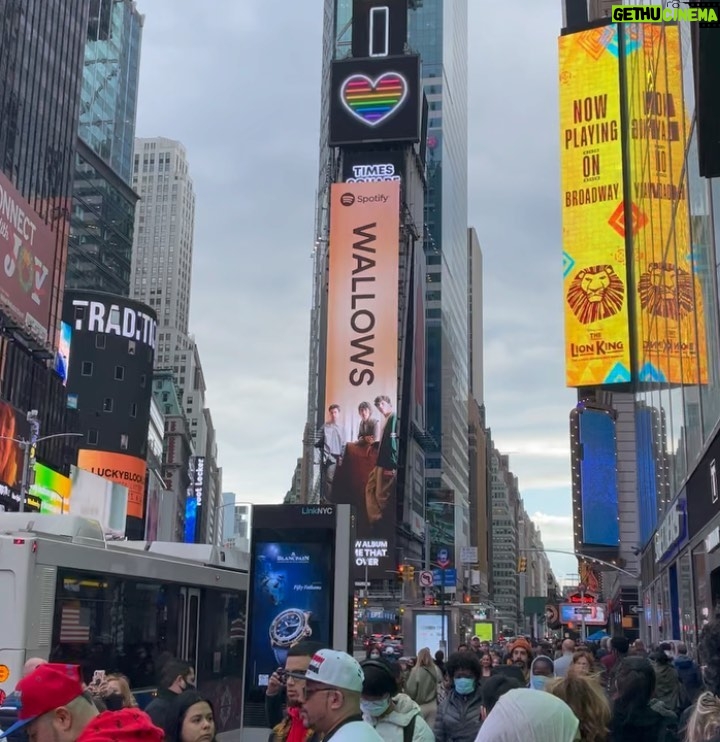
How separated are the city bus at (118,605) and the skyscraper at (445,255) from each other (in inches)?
5070

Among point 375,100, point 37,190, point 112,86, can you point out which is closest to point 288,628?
point 37,190

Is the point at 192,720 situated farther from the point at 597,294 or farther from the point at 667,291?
the point at 597,294

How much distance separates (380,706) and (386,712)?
0.10 meters

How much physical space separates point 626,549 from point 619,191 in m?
36.9

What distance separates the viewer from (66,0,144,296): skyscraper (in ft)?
427

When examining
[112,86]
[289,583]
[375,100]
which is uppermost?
[112,86]

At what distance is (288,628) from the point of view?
614 inches

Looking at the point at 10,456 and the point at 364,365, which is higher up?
the point at 364,365

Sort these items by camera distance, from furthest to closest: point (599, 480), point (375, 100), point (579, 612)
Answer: point (375, 100) < point (599, 480) < point (579, 612)

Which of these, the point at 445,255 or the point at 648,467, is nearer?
the point at 648,467

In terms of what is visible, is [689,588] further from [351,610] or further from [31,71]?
[31,71]

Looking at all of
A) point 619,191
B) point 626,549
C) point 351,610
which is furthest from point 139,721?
point 626,549

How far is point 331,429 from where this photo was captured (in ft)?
355

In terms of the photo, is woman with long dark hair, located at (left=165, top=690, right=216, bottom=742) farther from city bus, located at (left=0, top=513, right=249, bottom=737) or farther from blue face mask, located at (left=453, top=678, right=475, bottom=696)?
city bus, located at (left=0, top=513, right=249, bottom=737)
